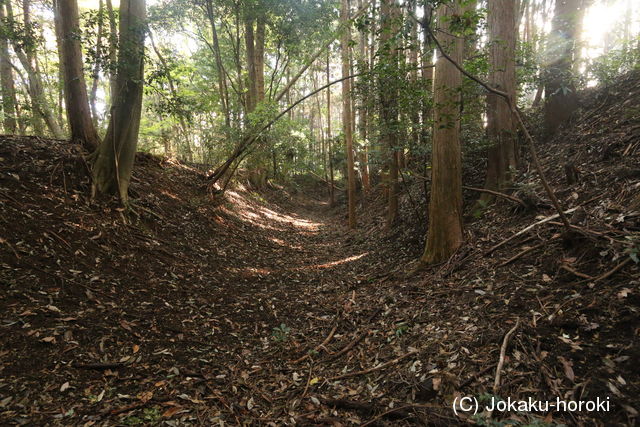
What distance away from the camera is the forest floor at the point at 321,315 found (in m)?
2.65

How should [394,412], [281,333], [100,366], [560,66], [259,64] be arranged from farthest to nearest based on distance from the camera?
1. [259,64]
2. [560,66]
3. [281,333]
4. [100,366]
5. [394,412]

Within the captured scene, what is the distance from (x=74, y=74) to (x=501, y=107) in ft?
26.9

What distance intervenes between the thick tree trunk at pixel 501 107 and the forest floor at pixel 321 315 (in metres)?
0.62

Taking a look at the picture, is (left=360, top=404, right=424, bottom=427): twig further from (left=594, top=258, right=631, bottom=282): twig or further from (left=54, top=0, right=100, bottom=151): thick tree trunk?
(left=54, top=0, right=100, bottom=151): thick tree trunk

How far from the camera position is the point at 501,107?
20.6 ft

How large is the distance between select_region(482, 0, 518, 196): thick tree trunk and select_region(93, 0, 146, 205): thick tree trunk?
6496 millimetres

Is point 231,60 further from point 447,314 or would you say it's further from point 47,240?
point 447,314

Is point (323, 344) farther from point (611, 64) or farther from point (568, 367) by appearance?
point (611, 64)

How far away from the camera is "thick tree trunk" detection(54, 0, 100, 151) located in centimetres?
612

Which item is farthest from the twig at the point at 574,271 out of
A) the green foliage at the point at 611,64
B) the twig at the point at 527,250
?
the green foliage at the point at 611,64

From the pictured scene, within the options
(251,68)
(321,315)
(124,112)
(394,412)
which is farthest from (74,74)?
(251,68)

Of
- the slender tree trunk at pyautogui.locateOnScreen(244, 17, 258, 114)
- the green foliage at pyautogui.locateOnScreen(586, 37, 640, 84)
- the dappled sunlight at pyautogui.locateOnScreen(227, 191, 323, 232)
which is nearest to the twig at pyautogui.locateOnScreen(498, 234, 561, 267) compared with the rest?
the green foliage at pyautogui.locateOnScreen(586, 37, 640, 84)

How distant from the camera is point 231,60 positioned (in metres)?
15.8

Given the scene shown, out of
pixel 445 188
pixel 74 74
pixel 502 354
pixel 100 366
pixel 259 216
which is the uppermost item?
pixel 74 74
